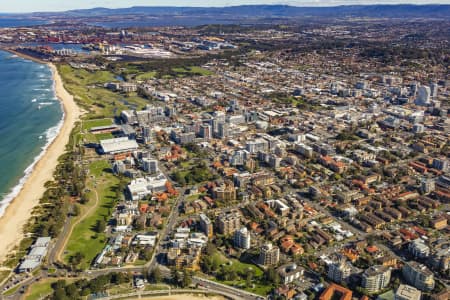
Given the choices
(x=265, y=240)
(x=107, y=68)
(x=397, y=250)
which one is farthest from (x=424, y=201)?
(x=107, y=68)

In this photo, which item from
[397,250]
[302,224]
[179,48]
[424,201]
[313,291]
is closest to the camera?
[313,291]

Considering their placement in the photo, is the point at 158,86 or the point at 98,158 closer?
the point at 98,158

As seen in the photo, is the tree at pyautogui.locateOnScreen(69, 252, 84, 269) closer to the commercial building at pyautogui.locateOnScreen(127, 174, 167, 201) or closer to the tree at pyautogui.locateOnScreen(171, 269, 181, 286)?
the tree at pyautogui.locateOnScreen(171, 269, 181, 286)

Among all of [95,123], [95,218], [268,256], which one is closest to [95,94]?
[95,123]

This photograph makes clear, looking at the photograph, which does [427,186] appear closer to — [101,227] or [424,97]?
[101,227]

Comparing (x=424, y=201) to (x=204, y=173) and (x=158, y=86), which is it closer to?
(x=204, y=173)

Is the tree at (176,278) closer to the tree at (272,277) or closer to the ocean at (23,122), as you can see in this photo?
the tree at (272,277)

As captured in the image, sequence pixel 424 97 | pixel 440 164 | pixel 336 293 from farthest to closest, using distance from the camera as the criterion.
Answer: pixel 424 97 → pixel 440 164 → pixel 336 293

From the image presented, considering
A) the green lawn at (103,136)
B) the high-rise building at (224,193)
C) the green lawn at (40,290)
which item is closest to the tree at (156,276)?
the green lawn at (40,290)

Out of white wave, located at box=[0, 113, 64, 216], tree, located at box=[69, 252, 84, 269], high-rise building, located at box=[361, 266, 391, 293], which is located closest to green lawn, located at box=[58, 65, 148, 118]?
white wave, located at box=[0, 113, 64, 216]
